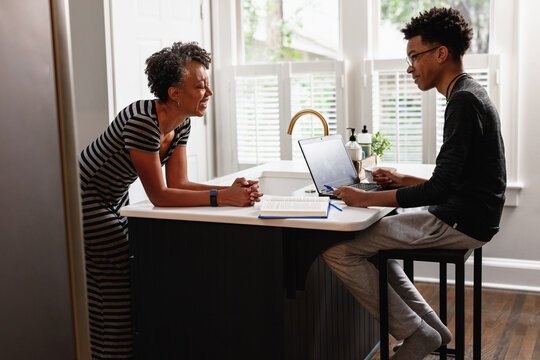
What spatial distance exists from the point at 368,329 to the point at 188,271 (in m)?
1.02

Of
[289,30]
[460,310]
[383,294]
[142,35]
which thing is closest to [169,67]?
[383,294]

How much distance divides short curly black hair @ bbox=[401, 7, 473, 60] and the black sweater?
16 cm

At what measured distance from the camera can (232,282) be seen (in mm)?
2166

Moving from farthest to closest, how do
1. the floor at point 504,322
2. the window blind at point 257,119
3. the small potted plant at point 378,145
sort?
the window blind at point 257,119, the small potted plant at point 378,145, the floor at point 504,322

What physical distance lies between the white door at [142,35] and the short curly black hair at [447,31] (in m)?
1.90

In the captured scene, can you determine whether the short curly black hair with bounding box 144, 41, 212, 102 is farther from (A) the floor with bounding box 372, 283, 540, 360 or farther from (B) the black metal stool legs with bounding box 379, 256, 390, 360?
(A) the floor with bounding box 372, 283, 540, 360

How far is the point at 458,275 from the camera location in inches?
87.1

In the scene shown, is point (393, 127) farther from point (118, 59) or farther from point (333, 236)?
point (333, 236)

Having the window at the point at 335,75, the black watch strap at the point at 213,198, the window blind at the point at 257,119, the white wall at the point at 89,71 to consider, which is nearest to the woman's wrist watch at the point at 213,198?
the black watch strap at the point at 213,198

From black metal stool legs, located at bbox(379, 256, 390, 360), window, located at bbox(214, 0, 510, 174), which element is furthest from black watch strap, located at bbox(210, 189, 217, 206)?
window, located at bbox(214, 0, 510, 174)

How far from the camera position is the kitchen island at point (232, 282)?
2.10 m

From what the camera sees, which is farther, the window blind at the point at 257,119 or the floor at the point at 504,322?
the window blind at the point at 257,119

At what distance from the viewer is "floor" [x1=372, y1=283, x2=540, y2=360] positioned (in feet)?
9.62

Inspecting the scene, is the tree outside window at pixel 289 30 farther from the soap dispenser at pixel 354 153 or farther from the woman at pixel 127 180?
the woman at pixel 127 180
